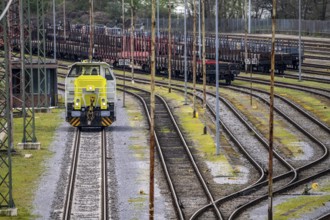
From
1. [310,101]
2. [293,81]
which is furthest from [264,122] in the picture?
[293,81]

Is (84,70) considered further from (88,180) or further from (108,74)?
(88,180)

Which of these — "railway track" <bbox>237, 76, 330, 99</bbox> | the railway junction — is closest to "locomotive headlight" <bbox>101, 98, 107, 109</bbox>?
the railway junction

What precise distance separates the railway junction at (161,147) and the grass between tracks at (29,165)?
4 cm

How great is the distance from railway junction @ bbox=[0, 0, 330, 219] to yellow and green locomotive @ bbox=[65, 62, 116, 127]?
2.2 inches

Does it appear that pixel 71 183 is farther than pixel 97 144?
No

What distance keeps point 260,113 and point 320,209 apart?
25643mm

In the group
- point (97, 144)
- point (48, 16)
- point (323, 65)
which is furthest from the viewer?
point (48, 16)

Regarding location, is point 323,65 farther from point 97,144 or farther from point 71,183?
point 71,183

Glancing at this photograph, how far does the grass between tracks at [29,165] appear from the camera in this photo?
34875mm

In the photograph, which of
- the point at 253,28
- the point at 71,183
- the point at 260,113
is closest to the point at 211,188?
the point at 71,183

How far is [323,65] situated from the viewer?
91.4m

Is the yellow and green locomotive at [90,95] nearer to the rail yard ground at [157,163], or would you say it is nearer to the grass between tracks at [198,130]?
the rail yard ground at [157,163]

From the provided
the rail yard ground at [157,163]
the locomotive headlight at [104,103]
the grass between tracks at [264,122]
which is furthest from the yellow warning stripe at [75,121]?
the grass between tracks at [264,122]

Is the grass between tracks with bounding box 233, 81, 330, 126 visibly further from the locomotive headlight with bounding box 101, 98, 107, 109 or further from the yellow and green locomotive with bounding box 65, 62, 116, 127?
the locomotive headlight with bounding box 101, 98, 107, 109
